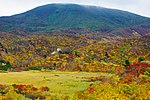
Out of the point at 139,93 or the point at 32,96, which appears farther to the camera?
the point at 32,96

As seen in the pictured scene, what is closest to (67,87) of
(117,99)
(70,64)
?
(117,99)

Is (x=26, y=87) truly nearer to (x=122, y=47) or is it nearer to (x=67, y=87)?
(x=67, y=87)

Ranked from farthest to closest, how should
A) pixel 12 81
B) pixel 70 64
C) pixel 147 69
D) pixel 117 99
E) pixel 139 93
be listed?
pixel 70 64, pixel 12 81, pixel 147 69, pixel 139 93, pixel 117 99

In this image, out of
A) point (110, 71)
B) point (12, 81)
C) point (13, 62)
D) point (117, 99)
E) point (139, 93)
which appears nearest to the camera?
point (117, 99)

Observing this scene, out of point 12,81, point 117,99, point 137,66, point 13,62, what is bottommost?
point 13,62

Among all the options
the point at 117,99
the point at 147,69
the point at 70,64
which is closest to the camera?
the point at 117,99

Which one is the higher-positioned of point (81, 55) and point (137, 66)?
point (137, 66)

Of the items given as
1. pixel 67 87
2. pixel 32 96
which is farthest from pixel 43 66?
pixel 32 96

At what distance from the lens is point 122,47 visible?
195750mm

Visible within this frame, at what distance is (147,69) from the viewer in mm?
77188

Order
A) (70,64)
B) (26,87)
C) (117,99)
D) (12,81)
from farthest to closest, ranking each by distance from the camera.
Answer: (70,64) < (12,81) < (26,87) < (117,99)

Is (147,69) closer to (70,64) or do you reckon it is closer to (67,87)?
(67,87)

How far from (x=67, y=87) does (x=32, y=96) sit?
594 inches

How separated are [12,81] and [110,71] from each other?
4630cm
